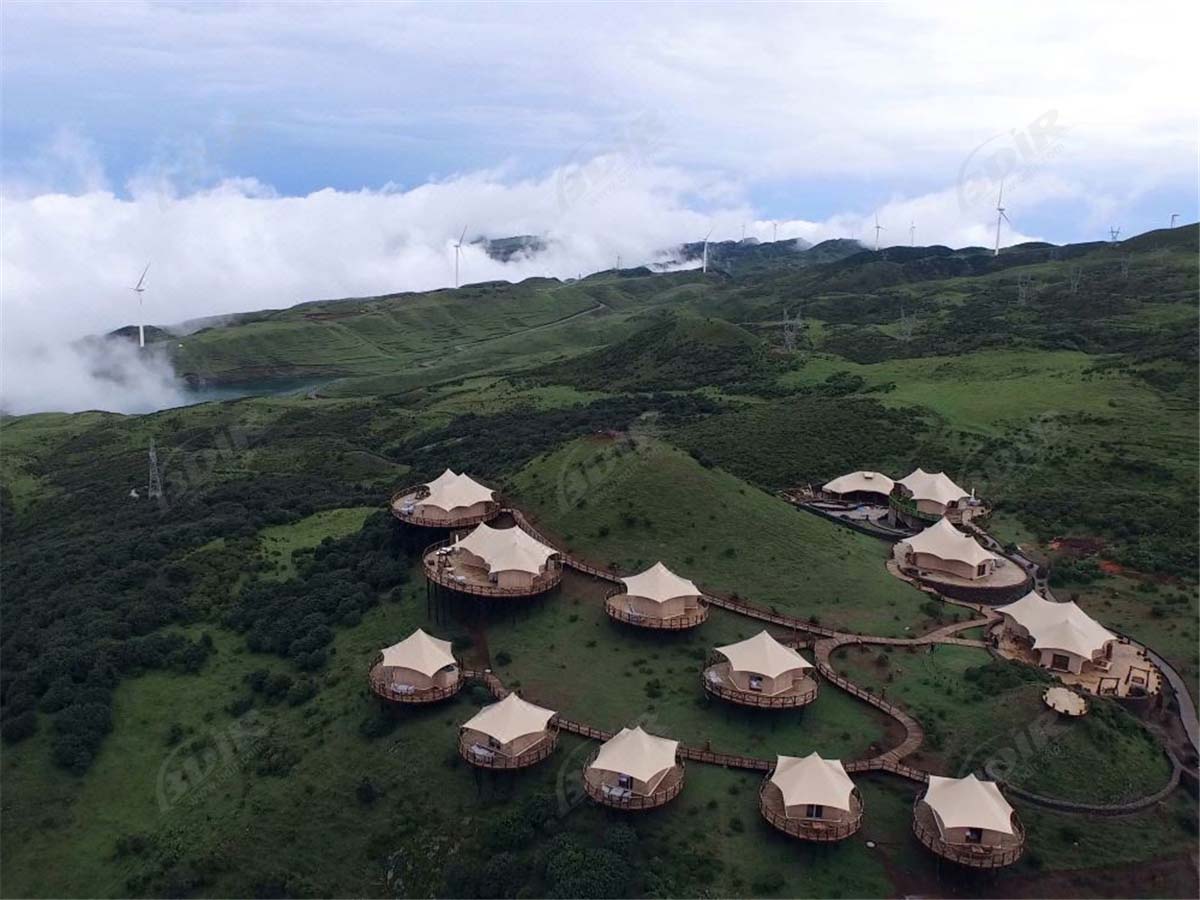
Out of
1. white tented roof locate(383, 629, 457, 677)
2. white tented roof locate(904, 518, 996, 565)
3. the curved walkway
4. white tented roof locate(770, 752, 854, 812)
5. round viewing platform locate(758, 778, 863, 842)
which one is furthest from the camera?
white tented roof locate(904, 518, 996, 565)

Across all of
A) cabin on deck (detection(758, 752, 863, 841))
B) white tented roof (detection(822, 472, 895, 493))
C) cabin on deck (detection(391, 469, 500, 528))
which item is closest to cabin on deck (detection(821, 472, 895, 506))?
white tented roof (detection(822, 472, 895, 493))

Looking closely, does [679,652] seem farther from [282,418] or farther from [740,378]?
[282,418]

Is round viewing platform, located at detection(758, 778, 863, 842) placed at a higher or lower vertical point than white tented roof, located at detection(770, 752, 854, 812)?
lower

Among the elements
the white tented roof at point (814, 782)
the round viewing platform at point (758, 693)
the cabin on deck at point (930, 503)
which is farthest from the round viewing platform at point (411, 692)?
the cabin on deck at point (930, 503)

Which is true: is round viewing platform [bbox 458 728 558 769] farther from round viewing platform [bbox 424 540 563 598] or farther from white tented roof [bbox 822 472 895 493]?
white tented roof [bbox 822 472 895 493]

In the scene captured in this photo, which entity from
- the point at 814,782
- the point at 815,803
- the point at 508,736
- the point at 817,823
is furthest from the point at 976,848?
the point at 508,736

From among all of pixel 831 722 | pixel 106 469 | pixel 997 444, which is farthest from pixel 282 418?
pixel 831 722

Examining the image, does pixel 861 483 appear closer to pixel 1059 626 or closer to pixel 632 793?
pixel 1059 626
